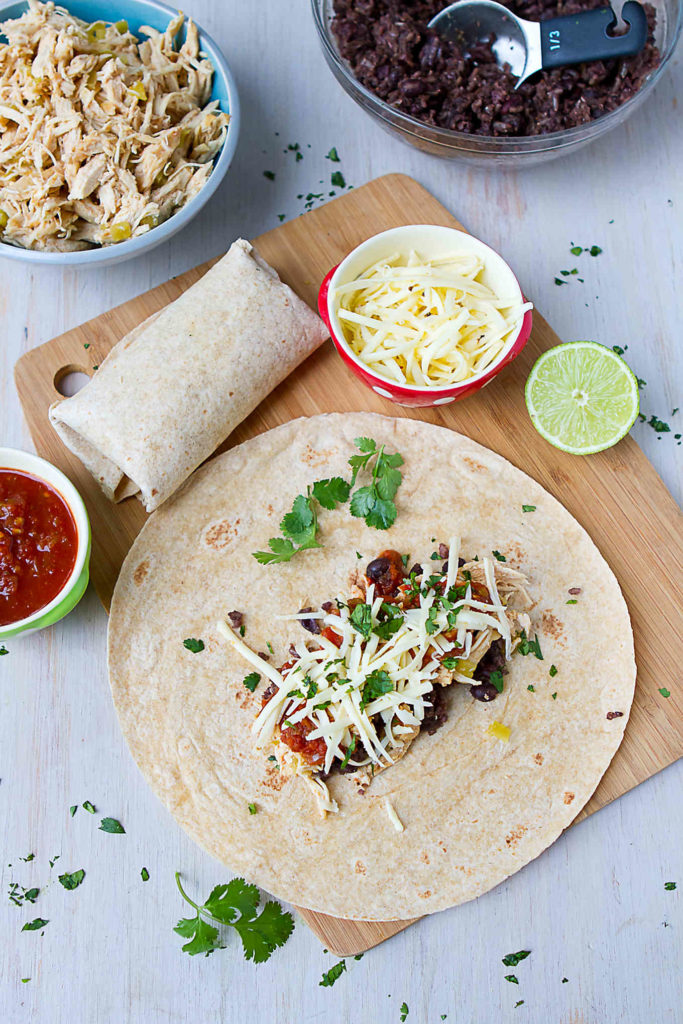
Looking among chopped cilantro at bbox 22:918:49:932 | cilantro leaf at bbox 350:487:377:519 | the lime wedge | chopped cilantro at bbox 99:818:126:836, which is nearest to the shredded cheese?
the lime wedge

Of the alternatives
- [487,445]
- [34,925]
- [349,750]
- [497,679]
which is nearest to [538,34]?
[487,445]

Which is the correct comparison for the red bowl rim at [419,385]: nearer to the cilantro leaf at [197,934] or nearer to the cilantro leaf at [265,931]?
the cilantro leaf at [265,931]

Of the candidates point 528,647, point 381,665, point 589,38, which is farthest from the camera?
point 589,38

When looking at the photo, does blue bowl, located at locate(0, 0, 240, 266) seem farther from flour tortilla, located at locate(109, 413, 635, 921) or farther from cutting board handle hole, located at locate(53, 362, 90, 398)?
flour tortilla, located at locate(109, 413, 635, 921)

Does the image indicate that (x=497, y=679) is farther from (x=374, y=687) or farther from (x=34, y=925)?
(x=34, y=925)

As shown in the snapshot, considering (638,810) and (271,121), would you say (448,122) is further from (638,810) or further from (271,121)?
(638,810)

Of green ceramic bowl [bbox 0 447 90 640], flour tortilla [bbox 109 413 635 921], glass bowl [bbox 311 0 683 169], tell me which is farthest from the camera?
glass bowl [bbox 311 0 683 169]
